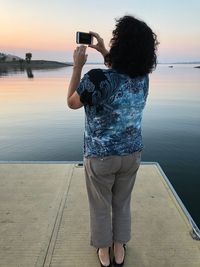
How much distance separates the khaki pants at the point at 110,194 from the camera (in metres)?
2.51

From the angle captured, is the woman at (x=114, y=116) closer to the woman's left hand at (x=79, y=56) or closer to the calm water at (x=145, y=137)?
the woman's left hand at (x=79, y=56)

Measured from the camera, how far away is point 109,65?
2412 mm

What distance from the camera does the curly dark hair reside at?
2262 millimetres

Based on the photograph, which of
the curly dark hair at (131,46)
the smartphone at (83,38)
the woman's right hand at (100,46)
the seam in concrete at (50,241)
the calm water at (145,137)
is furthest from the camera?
the calm water at (145,137)

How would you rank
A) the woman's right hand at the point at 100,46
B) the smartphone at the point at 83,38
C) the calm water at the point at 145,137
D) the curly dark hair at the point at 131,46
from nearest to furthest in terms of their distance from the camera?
the curly dark hair at the point at 131,46 < the smartphone at the point at 83,38 < the woman's right hand at the point at 100,46 < the calm water at the point at 145,137

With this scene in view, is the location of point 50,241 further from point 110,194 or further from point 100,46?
point 100,46

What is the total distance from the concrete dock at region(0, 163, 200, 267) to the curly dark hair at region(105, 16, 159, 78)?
1686mm

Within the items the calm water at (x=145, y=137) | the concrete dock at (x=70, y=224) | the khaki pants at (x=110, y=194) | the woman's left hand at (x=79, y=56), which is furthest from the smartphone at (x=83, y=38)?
the calm water at (x=145, y=137)

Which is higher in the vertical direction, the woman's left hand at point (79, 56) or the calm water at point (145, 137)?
the woman's left hand at point (79, 56)

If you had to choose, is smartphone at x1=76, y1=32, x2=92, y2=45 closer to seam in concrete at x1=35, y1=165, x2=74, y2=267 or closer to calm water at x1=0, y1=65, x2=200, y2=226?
seam in concrete at x1=35, y1=165, x2=74, y2=267

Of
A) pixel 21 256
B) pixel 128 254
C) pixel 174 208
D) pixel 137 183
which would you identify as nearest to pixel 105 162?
pixel 128 254

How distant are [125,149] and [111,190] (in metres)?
0.42

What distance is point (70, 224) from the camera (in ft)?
11.3

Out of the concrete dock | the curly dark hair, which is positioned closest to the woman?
the curly dark hair
